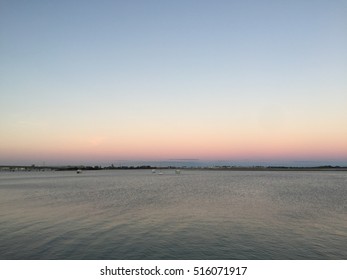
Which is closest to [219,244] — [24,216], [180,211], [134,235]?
[134,235]

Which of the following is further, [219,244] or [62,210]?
[62,210]

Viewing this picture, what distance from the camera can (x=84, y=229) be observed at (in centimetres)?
2211

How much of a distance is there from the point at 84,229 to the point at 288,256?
49.1 ft

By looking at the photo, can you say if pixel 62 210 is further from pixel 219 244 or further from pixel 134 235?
pixel 219 244

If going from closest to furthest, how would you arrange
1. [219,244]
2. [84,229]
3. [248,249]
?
[248,249], [219,244], [84,229]

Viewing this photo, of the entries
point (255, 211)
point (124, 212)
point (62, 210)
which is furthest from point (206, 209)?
point (62, 210)

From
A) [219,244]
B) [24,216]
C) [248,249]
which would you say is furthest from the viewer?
[24,216]

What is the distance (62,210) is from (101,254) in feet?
59.7

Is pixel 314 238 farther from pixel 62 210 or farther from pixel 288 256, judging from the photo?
pixel 62 210

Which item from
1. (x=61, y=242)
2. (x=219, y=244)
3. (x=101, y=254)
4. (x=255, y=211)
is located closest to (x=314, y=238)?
(x=219, y=244)

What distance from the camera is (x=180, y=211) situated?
30.8m

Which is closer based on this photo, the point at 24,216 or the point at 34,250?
the point at 34,250

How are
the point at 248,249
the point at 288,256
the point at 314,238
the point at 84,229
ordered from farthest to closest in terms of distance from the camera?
1. the point at 84,229
2. the point at 314,238
3. the point at 248,249
4. the point at 288,256

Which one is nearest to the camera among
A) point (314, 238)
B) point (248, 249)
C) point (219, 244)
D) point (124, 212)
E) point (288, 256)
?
point (288, 256)
